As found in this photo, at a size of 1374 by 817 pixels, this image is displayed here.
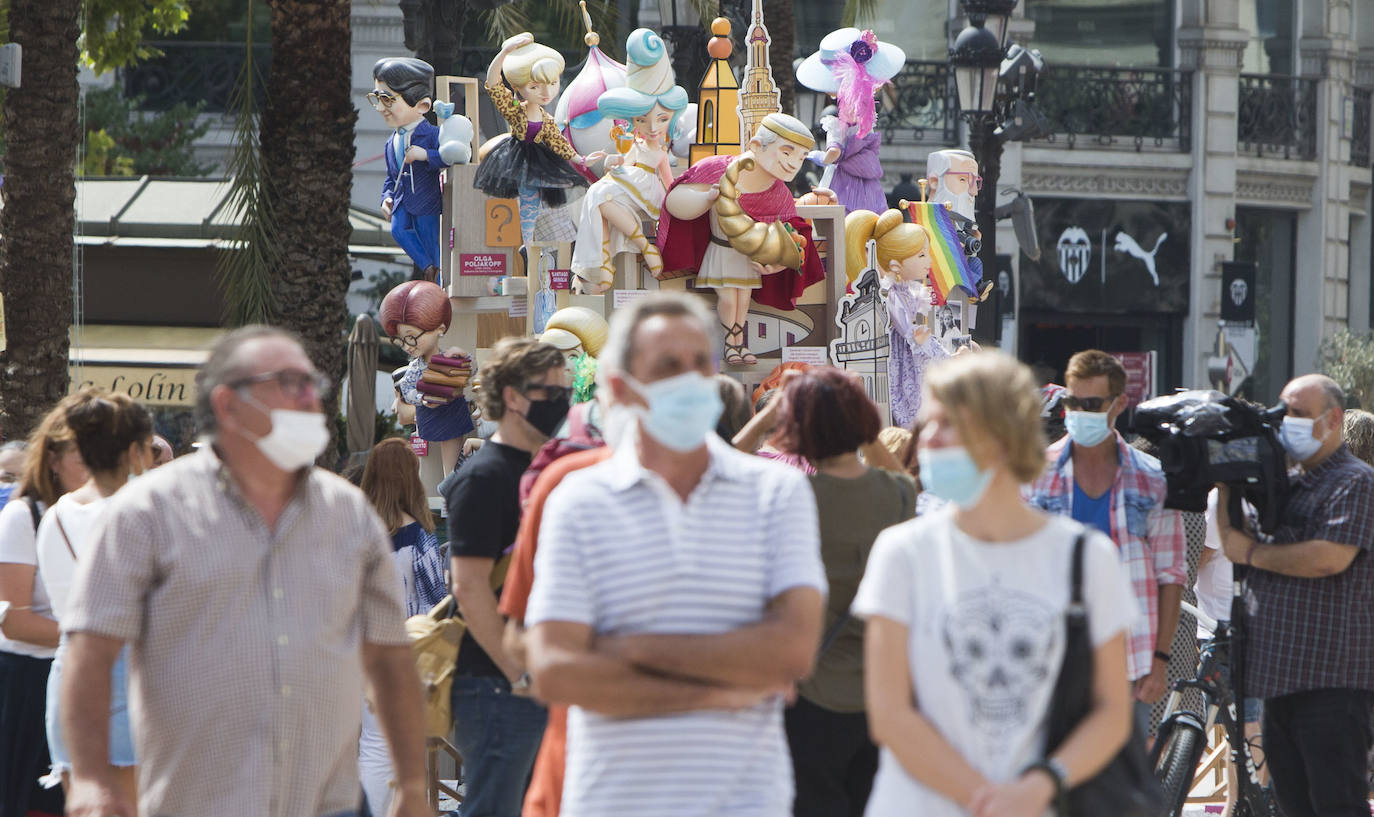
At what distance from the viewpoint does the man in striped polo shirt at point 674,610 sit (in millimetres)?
3412

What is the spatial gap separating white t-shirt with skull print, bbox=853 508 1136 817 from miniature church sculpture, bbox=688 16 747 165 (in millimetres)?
6990

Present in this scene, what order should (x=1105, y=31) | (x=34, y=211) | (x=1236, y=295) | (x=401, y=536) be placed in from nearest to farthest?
(x=401, y=536)
(x=34, y=211)
(x=1236, y=295)
(x=1105, y=31)

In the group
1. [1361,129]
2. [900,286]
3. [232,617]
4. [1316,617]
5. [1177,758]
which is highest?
[1361,129]

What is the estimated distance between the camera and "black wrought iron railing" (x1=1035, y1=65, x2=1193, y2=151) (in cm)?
2728

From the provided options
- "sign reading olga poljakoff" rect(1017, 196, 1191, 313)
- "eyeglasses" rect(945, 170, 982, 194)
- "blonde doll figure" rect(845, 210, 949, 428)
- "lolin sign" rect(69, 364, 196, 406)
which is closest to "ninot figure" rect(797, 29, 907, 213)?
"blonde doll figure" rect(845, 210, 949, 428)

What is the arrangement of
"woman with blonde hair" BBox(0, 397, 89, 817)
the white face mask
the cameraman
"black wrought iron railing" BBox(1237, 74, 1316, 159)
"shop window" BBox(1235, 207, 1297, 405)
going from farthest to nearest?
"shop window" BBox(1235, 207, 1297, 405) → "black wrought iron railing" BBox(1237, 74, 1316, 159) → the cameraman → "woman with blonde hair" BBox(0, 397, 89, 817) → the white face mask

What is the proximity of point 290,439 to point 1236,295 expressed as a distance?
19981 millimetres

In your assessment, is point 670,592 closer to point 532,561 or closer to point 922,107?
point 532,561

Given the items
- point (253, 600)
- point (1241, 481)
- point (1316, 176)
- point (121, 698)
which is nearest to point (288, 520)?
point (253, 600)

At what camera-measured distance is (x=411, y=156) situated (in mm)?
11094

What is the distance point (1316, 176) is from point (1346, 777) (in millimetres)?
24091

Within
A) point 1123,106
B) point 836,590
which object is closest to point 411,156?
point 836,590

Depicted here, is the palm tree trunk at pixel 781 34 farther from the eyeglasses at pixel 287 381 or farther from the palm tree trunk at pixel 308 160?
the eyeglasses at pixel 287 381

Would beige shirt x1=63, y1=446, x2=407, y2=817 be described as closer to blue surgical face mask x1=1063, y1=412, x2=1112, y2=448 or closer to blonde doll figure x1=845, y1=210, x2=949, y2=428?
blue surgical face mask x1=1063, y1=412, x2=1112, y2=448
